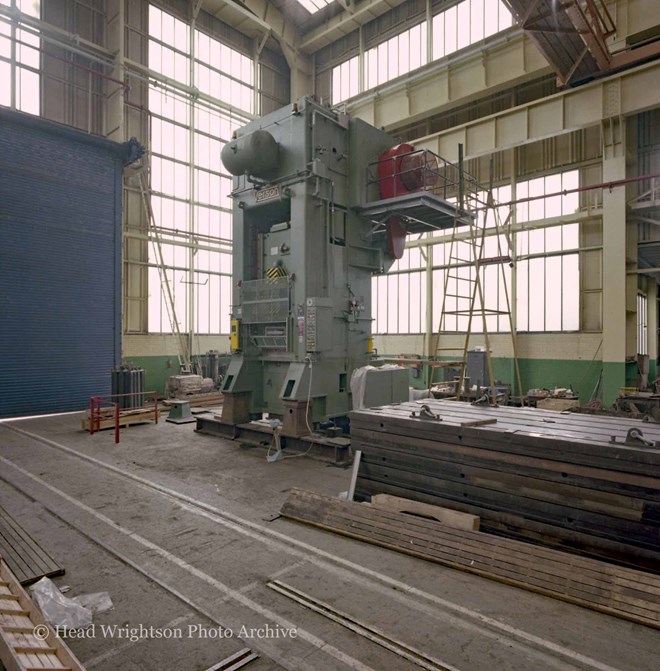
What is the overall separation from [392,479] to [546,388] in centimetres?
1086

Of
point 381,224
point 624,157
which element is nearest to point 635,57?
point 624,157

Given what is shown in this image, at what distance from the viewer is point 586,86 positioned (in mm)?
11422

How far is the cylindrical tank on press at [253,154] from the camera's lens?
805 centimetres

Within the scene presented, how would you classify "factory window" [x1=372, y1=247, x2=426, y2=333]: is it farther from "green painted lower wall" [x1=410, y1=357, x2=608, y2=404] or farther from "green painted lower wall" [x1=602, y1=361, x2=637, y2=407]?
"green painted lower wall" [x1=602, y1=361, x2=637, y2=407]

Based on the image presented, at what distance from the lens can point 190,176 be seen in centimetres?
1712

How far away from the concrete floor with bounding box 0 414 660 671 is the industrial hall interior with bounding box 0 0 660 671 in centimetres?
3

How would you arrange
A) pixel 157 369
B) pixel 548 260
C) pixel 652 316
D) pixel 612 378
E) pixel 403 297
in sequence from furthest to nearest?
pixel 652 316
pixel 403 297
pixel 157 369
pixel 548 260
pixel 612 378

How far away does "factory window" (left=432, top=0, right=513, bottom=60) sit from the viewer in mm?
14234

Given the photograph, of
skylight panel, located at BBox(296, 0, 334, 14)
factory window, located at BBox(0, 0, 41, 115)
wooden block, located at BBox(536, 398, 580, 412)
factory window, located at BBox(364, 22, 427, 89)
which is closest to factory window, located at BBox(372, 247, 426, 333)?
wooden block, located at BBox(536, 398, 580, 412)

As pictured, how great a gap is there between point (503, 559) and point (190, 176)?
16794 millimetres

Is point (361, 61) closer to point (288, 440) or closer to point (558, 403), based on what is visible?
point (558, 403)

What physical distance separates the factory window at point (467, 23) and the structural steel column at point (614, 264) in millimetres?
5188

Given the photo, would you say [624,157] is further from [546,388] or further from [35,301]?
[35,301]

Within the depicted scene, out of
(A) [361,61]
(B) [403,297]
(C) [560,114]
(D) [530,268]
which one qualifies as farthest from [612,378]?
(A) [361,61]
